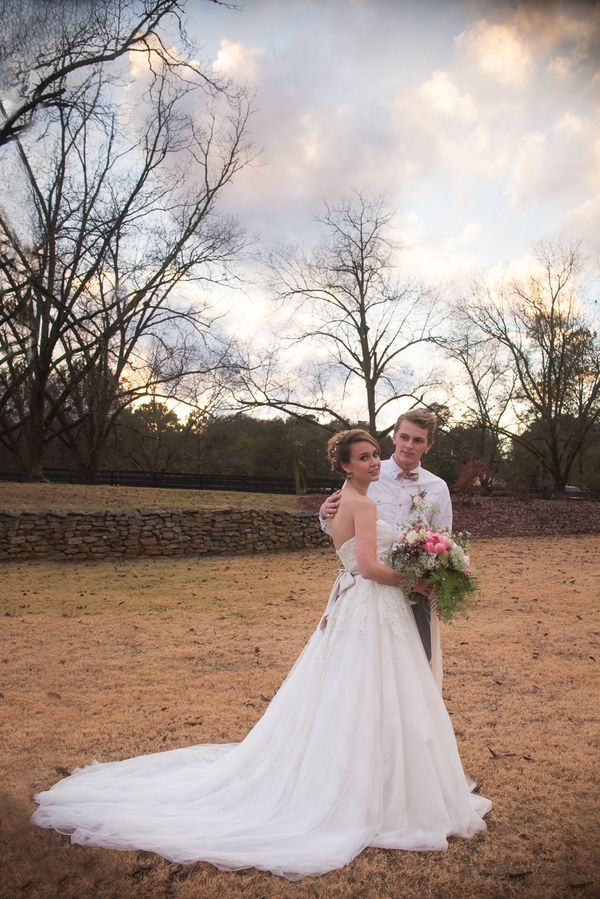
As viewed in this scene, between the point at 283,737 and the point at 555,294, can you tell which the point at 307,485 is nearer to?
the point at 555,294

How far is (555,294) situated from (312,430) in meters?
12.5

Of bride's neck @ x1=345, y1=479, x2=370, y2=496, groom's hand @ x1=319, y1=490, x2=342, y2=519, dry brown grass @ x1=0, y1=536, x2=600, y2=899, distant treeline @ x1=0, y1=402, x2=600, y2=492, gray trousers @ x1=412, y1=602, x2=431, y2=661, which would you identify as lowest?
dry brown grass @ x1=0, y1=536, x2=600, y2=899

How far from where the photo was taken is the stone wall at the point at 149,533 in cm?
1412

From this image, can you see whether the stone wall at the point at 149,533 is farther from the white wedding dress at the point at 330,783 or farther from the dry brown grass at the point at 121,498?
the white wedding dress at the point at 330,783

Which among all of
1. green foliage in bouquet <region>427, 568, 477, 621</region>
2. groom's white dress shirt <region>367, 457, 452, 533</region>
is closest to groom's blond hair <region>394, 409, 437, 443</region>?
groom's white dress shirt <region>367, 457, 452, 533</region>

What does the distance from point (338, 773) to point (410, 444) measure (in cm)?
188

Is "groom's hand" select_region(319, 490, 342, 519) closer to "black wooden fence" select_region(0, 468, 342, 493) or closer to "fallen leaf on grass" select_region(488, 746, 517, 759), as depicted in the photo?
"fallen leaf on grass" select_region(488, 746, 517, 759)

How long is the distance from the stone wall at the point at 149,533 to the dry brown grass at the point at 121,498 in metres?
0.82

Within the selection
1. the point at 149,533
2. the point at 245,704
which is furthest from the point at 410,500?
the point at 149,533

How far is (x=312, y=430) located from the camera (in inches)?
1182

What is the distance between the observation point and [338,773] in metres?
3.26

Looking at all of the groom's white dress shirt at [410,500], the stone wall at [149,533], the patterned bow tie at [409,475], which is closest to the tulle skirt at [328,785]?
the groom's white dress shirt at [410,500]

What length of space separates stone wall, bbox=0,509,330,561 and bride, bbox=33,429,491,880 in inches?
444

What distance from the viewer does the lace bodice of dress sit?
3566mm
